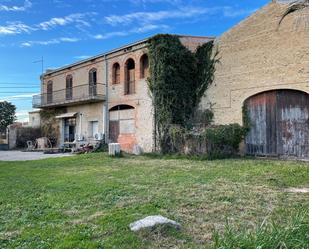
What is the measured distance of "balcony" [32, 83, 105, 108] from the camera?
27328 mm

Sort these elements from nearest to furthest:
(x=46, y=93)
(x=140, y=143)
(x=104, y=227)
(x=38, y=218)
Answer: (x=104, y=227)
(x=38, y=218)
(x=140, y=143)
(x=46, y=93)

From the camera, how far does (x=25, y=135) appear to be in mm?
34562

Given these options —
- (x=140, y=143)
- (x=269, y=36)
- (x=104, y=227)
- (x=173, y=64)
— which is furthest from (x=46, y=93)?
(x=104, y=227)

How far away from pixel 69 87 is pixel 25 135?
713 centimetres

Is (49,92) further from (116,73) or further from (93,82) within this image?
(116,73)

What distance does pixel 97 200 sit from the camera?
820 centimetres

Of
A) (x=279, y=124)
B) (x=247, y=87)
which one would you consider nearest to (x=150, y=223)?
(x=279, y=124)

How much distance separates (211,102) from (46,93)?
19024mm

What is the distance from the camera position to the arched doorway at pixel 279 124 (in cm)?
1672

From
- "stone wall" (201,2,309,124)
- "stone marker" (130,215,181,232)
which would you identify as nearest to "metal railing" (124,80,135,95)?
"stone wall" (201,2,309,124)

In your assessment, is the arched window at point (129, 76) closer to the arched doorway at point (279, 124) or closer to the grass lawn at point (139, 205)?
the arched doorway at point (279, 124)

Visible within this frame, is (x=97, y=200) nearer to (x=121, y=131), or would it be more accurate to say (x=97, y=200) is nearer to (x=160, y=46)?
(x=160, y=46)

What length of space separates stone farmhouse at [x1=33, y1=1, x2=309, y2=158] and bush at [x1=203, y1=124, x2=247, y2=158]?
0.94 metres

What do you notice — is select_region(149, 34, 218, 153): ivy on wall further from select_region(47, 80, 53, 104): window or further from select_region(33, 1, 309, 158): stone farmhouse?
select_region(47, 80, 53, 104): window
